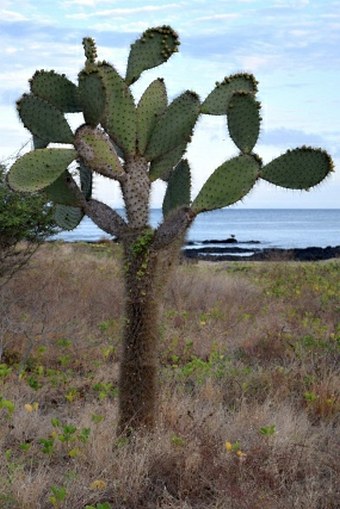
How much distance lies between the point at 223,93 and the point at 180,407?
222 centimetres

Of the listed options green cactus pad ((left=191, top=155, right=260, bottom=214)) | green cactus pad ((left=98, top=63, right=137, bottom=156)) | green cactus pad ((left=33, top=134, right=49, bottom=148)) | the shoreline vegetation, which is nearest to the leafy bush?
the shoreline vegetation

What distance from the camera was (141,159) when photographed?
5.43m

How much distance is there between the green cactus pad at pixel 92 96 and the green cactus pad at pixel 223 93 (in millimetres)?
751

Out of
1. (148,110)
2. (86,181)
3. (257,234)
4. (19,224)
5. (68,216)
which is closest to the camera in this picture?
(148,110)

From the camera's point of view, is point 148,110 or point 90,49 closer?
point 90,49

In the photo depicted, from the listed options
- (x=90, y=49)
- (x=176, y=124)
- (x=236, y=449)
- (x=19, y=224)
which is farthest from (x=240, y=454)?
(x=19, y=224)

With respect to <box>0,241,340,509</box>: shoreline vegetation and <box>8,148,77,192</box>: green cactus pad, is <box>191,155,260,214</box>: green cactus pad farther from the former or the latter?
<box>0,241,340,509</box>: shoreline vegetation

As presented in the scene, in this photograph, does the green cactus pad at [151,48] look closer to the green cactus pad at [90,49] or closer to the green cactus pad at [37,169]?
the green cactus pad at [90,49]

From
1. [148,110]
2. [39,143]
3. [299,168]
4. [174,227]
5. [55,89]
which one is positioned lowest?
[174,227]

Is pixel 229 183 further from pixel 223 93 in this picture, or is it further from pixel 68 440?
pixel 68 440

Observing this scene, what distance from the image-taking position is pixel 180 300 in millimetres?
11773

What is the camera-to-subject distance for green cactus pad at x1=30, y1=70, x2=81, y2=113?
Result: 536 centimetres

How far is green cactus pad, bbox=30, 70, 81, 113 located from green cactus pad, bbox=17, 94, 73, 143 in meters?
0.10

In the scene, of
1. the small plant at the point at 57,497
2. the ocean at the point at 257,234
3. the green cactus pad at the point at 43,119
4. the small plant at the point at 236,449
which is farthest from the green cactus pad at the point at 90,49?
the ocean at the point at 257,234
